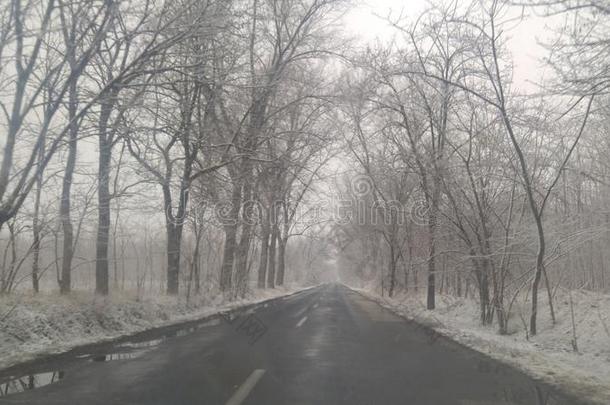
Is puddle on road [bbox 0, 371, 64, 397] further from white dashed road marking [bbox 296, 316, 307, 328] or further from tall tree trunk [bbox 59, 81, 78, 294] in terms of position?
white dashed road marking [bbox 296, 316, 307, 328]

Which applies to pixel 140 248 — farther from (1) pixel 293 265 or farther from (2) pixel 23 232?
(1) pixel 293 265

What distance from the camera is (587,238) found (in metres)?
11.0

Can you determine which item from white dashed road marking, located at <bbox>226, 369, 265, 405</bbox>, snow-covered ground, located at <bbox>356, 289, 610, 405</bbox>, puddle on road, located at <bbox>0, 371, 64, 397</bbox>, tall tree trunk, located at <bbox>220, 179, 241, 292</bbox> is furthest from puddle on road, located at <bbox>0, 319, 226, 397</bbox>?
tall tree trunk, located at <bbox>220, 179, 241, 292</bbox>

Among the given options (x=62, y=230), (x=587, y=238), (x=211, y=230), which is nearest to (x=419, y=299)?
(x=211, y=230)

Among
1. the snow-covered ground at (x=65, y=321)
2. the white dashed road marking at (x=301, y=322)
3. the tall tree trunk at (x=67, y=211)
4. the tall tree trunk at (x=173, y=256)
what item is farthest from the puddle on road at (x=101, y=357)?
the tall tree trunk at (x=173, y=256)

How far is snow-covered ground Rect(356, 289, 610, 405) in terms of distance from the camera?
718 cm

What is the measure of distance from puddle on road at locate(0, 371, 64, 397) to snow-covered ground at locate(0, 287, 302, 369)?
1.01 metres

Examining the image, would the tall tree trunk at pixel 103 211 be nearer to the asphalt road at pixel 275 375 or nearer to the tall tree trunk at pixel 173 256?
the tall tree trunk at pixel 173 256

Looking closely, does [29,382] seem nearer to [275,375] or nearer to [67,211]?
[275,375]

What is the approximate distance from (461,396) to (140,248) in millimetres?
23674

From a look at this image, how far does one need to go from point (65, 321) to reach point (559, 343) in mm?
10538

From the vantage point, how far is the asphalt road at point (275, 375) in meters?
5.80

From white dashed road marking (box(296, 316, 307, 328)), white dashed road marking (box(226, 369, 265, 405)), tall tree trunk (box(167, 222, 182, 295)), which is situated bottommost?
white dashed road marking (box(296, 316, 307, 328))

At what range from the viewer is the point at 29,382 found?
20.9ft
